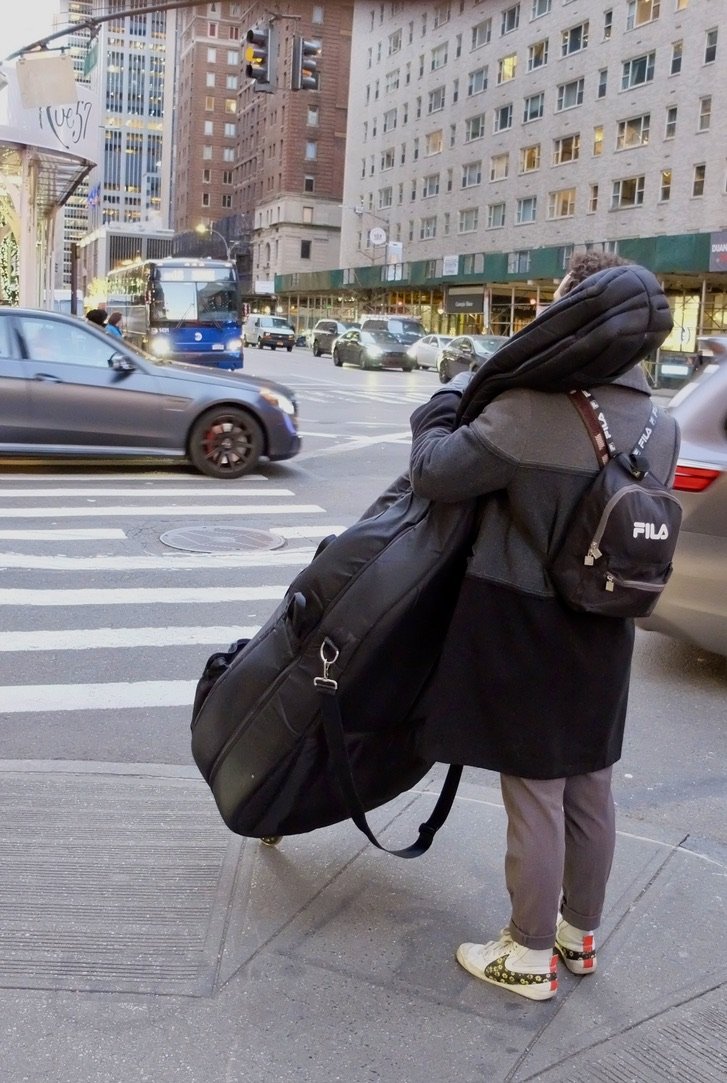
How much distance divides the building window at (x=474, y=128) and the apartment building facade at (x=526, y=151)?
0.09m

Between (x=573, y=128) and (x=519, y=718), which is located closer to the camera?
(x=519, y=718)

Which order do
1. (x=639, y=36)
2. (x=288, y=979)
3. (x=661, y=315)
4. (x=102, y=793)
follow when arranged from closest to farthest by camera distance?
(x=661, y=315) → (x=288, y=979) → (x=102, y=793) → (x=639, y=36)

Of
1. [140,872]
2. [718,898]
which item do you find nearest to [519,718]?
[718,898]

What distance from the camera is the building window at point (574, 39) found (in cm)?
5403

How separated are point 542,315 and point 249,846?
201cm

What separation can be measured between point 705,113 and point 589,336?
4743 centimetres

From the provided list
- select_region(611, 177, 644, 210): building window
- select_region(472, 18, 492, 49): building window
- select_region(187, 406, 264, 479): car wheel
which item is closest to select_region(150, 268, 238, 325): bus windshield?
select_region(187, 406, 264, 479): car wheel

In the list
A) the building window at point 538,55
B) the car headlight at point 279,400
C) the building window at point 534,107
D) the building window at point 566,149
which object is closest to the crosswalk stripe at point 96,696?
the car headlight at point 279,400

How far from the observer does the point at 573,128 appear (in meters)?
54.6

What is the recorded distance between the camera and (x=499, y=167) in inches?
2443

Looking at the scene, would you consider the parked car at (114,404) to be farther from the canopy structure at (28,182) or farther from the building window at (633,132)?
the building window at (633,132)

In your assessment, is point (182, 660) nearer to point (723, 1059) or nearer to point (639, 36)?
point (723, 1059)

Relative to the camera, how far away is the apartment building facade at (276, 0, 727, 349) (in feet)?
148

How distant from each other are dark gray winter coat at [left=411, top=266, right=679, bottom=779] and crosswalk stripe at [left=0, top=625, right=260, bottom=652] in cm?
356
